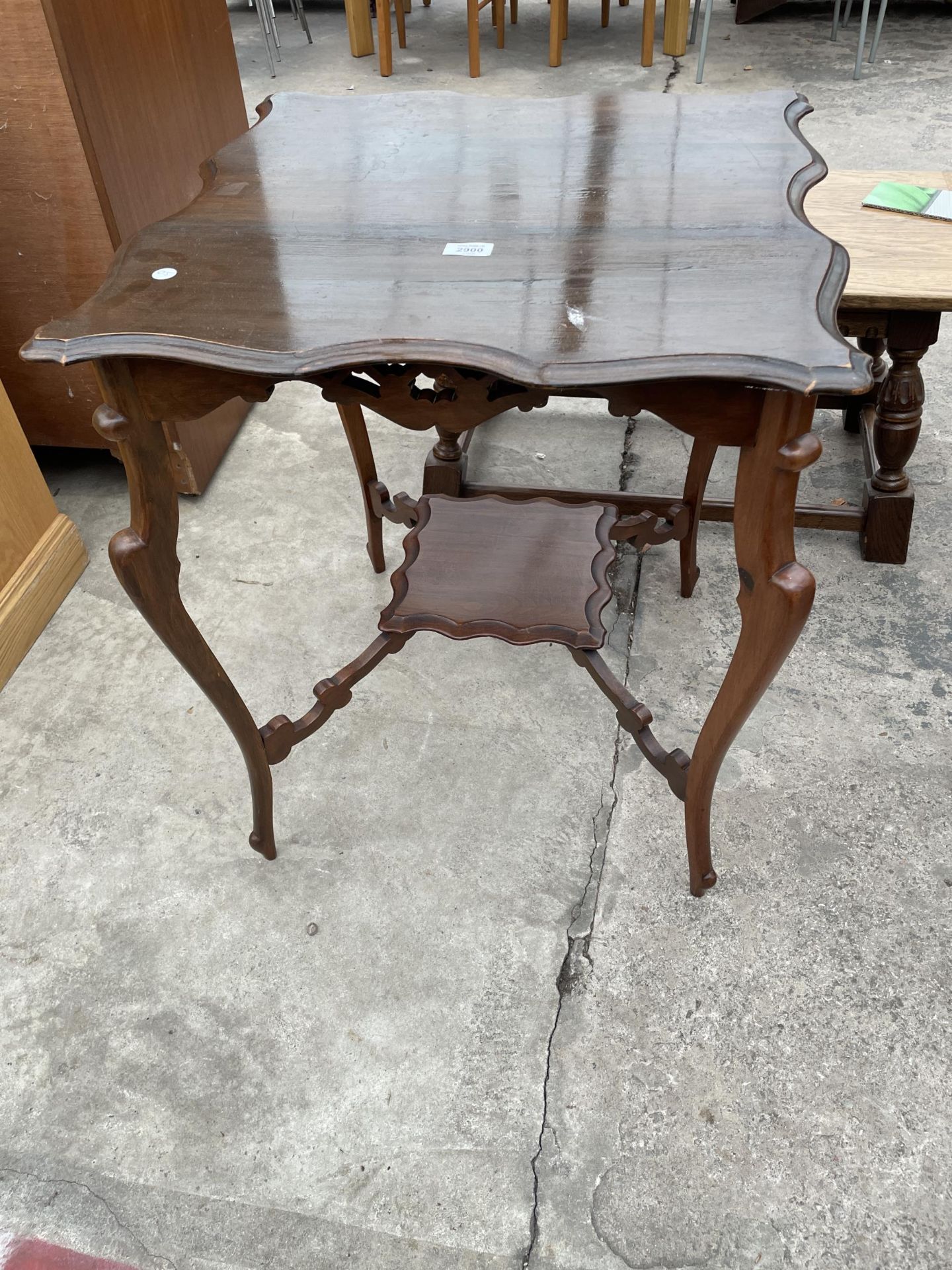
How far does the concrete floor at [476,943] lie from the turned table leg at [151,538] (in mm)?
445

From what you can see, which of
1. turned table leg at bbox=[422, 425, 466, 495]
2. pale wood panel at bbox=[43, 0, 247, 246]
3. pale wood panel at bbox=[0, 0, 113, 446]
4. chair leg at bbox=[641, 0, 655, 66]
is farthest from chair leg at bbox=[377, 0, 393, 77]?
turned table leg at bbox=[422, 425, 466, 495]

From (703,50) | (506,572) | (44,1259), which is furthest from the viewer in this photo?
(703,50)

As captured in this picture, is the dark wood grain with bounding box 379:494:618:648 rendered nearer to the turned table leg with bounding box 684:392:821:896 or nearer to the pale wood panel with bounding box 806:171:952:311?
the turned table leg with bounding box 684:392:821:896

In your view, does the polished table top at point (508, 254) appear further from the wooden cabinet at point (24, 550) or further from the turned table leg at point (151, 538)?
the wooden cabinet at point (24, 550)

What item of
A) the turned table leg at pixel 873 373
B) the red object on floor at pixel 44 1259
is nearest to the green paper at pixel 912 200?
the turned table leg at pixel 873 373

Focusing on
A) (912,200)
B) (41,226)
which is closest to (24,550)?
(41,226)

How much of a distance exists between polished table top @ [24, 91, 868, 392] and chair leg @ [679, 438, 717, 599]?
0.53 meters

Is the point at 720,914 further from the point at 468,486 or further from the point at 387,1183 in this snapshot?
the point at 468,486

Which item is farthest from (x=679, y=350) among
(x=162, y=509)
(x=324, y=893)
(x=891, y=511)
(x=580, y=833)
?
(x=891, y=511)

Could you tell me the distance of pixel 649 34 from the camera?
5.09 m

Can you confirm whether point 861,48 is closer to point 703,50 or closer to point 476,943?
point 703,50

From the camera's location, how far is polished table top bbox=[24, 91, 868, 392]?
1.09 m

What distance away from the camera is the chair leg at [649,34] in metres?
4.98

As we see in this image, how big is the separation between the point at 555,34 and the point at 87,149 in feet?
13.3
